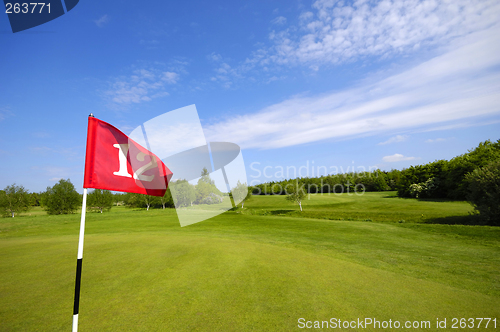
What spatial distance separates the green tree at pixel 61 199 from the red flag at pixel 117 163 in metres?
78.9

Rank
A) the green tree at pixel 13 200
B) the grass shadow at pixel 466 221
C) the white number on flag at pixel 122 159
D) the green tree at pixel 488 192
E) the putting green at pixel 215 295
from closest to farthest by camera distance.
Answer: the putting green at pixel 215 295 → the white number on flag at pixel 122 159 → the green tree at pixel 488 192 → the grass shadow at pixel 466 221 → the green tree at pixel 13 200

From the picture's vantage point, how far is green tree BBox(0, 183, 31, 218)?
2450 inches

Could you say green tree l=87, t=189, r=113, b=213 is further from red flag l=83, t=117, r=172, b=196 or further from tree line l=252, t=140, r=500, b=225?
red flag l=83, t=117, r=172, b=196

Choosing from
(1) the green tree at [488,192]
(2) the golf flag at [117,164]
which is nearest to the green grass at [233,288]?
(2) the golf flag at [117,164]

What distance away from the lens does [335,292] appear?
20.9ft

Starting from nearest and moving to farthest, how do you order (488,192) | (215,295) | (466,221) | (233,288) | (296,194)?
(215,295), (233,288), (488,192), (466,221), (296,194)

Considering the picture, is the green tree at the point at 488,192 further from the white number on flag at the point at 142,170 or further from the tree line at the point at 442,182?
the white number on flag at the point at 142,170

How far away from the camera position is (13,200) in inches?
2482

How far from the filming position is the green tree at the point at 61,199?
216 feet

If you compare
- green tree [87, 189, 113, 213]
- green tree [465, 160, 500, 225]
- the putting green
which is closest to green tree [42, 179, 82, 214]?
green tree [87, 189, 113, 213]

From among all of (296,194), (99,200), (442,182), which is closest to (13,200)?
→ (99,200)

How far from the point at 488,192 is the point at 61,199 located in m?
88.7

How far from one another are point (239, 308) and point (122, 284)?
3.83 m

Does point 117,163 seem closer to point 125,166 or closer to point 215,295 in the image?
point 125,166
